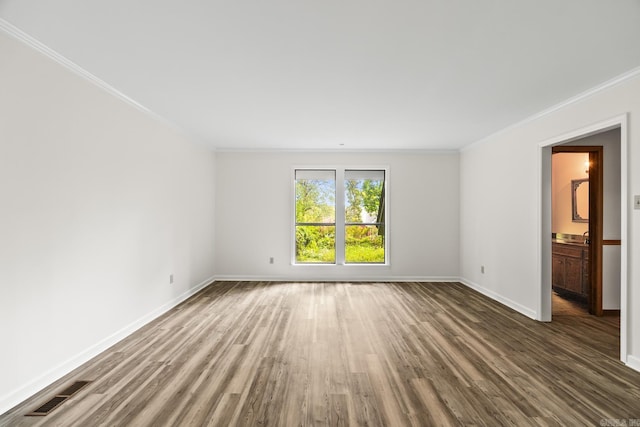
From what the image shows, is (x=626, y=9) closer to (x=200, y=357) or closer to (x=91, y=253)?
(x=200, y=357)

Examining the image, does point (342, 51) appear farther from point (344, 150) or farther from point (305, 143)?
point (344, 150)

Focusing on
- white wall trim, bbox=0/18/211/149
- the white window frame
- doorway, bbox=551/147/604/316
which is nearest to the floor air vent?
white wall trim, bbox=0/18/211/149

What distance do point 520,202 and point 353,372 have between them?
11.0ft

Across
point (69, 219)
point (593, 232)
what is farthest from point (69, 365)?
point (593, 232)

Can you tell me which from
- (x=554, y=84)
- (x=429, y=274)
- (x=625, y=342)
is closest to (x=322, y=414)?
(x=625, y=342)

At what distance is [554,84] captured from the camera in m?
3.06

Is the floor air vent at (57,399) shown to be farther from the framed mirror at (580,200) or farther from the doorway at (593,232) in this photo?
the framed mirror at (580,200)

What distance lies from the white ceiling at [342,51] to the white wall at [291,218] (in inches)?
89.8

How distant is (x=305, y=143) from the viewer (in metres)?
5.71

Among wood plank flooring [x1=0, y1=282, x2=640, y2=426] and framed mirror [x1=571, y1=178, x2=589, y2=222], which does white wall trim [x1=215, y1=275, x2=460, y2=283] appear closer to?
wood plank flooring [x1=0, y1=282, x2=640, y2=426]

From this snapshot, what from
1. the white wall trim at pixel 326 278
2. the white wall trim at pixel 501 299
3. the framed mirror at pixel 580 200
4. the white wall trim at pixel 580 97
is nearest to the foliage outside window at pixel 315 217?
the white wall trim at pixel 326 278

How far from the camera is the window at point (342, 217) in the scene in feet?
21.2

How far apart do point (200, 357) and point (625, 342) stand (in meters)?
3.83

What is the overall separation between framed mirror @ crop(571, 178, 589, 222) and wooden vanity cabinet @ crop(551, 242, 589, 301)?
0.74 metres
